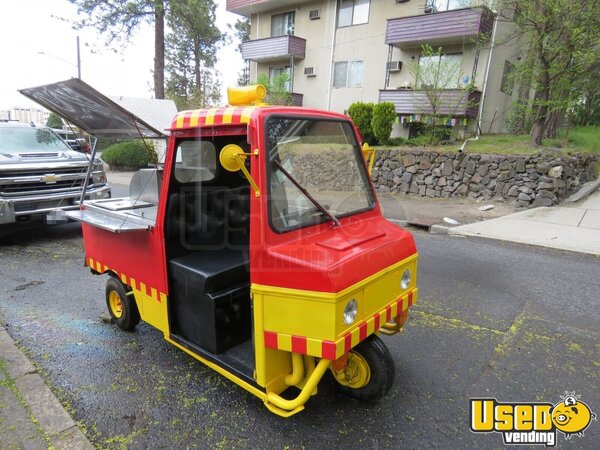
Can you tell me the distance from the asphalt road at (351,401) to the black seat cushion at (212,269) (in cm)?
80

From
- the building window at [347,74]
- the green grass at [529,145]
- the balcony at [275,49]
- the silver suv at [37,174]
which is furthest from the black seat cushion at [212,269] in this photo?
the balcony at [275,49]

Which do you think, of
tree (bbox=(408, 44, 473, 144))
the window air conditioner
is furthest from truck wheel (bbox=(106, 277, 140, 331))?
the window air conditioner

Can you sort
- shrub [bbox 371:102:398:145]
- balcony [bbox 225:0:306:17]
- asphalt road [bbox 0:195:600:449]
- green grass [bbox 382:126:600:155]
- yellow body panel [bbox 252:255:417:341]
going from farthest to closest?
balcony [bbox 225:0:306:17] < shrub [bbox 371:102:398:145] < green grass [bbox 382:126:600:155] < asphalt road [bbox 0:195:600:449] < yellow body panel [bbox 252:255:417:341]

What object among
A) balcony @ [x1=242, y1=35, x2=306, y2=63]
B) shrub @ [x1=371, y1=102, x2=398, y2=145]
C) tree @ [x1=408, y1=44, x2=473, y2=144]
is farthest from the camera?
balcony @ [x1=242, y1=35, x2=306, y2=63]

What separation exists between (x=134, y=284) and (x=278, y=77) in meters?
17.1

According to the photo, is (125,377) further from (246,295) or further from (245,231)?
(245,231)

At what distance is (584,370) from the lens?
2959 mm

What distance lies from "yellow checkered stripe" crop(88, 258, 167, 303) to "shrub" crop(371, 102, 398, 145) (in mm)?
10854

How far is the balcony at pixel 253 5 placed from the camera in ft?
61.2

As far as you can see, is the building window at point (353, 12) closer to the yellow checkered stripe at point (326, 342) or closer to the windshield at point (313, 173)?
the windshield at point (313, 173)

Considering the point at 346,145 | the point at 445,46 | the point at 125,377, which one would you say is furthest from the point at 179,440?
the point at 445,46

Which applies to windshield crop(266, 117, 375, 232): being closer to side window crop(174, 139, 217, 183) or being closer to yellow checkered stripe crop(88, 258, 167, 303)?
side window crop(174, 139, 217, 183)

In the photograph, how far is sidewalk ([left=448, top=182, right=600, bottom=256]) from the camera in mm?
6324

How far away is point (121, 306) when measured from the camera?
3451 millimetres
